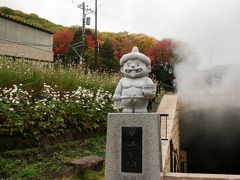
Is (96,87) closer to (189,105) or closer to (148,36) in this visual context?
(189,105)

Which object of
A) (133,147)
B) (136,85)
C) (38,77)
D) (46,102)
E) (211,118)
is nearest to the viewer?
(133,147)

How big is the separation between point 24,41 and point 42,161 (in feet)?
62.2

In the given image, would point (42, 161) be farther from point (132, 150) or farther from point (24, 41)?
point (24, 41)

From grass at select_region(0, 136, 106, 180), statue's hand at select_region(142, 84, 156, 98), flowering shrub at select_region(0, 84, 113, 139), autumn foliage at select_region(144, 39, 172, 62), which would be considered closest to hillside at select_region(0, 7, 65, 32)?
autumn foliage at select_region(144, 39, 172, 62)

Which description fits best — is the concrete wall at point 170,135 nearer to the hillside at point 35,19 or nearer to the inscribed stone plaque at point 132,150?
the inscribed stone plaque at point 132,150

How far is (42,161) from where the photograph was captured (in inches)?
282

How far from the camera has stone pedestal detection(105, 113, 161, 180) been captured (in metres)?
5.71

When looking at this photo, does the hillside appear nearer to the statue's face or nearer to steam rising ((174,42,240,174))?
steam rising ((174,42,240,174))

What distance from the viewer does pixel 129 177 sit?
5801 millimetres

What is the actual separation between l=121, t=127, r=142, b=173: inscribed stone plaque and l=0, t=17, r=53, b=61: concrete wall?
50.6 feet

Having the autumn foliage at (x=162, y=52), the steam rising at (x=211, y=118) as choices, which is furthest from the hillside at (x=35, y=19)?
the steam rising at (x=211, y=118)

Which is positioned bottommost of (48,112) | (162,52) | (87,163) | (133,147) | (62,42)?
(87,163)

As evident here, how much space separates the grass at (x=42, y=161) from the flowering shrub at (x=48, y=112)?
389 mm

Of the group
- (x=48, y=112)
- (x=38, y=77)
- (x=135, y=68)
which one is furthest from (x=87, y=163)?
(x=38, y=77)
